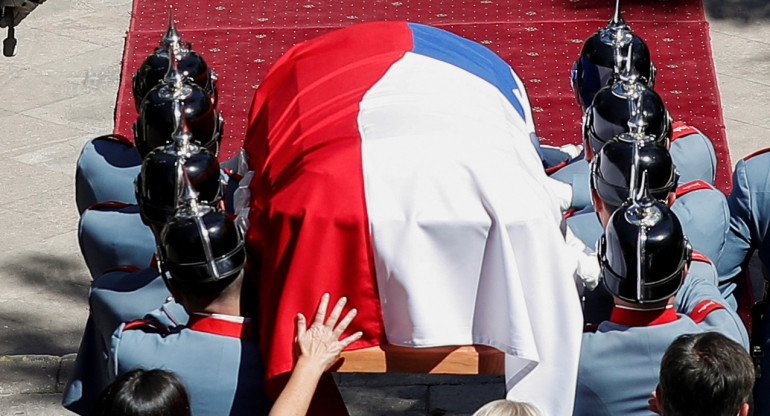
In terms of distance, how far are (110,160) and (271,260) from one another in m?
1.07

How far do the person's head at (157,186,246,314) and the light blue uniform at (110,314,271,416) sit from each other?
62 mm

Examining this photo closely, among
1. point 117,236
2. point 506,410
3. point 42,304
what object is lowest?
point 42,304

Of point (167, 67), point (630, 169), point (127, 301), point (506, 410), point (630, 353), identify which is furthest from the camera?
point (167, 67)

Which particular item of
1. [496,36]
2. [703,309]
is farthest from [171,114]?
[496,36]

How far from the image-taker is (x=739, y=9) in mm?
7492

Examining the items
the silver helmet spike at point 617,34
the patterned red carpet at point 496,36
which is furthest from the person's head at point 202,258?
the patterned red carpet at point 496,36

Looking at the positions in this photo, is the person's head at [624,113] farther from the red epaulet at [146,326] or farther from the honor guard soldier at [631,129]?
the red epaulet at [146,326]

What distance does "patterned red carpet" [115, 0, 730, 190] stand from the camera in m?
6.33

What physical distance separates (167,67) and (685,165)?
1.75 metres

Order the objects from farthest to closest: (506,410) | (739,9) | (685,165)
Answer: (739,9) → (685,165) → (506,410)

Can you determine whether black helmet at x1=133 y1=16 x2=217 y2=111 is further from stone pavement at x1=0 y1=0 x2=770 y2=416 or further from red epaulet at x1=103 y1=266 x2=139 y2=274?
stone pavement at x1=0 y1=0 x2=770 y2=416

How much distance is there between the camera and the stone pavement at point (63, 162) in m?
4.55

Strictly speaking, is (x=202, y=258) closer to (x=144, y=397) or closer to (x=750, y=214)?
(x=144, y=397)

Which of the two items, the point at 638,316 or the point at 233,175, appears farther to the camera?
the point at 233,175
